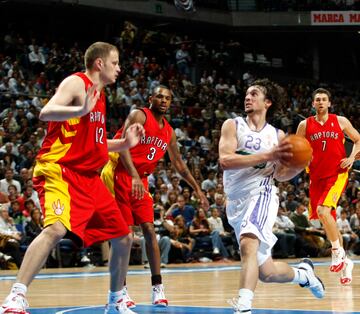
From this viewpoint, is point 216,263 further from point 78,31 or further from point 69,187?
point 78,31

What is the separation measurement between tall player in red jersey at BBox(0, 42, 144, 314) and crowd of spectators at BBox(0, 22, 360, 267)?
25.8 feet

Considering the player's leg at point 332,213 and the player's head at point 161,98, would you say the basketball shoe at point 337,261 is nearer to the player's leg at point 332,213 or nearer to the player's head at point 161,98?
the player's leg at point 332,213

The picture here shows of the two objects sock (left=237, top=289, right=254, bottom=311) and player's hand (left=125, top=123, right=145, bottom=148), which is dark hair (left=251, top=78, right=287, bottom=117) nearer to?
player's hand (left=125, top=123, right=145, bottom=148)

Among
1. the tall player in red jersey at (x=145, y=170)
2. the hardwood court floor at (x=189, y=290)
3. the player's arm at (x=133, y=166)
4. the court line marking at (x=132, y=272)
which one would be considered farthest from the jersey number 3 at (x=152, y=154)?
the court line marking at (x=132, y=272)

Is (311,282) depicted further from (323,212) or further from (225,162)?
(323,212)

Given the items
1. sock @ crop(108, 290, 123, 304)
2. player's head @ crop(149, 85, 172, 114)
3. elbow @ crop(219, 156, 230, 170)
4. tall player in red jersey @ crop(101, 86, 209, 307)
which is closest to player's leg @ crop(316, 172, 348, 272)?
tall player in red jersey @ crop(101, 86, 209, 307)

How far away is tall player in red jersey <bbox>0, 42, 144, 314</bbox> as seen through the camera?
6109 mm

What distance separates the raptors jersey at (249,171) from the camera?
655 cm

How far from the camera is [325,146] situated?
10727 millimetres

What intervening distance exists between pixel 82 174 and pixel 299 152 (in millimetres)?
1561

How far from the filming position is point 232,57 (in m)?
32.9

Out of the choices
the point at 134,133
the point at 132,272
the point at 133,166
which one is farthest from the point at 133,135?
the point at 132,272

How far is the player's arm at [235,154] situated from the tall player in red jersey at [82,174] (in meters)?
0.62

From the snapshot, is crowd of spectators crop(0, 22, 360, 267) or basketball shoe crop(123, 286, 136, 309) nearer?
basketball shoe crop(123, 286, 136, 309)
